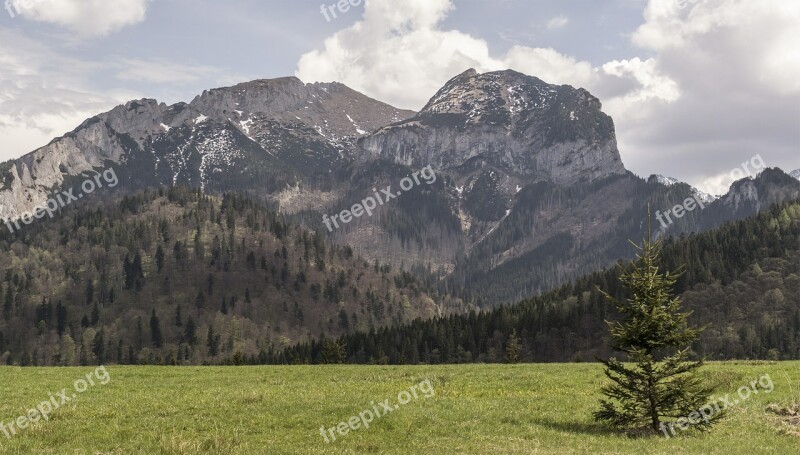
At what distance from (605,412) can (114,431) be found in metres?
22.6

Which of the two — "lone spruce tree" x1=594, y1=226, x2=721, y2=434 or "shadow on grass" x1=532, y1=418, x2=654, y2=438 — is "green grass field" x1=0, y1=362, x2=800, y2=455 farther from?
"lone spruce tree" x1=594, y1=226, x2=721, y2=434

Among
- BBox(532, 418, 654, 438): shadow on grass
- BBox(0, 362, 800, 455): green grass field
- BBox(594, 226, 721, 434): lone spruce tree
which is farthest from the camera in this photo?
BBox(532, 418, 654, 438): shadow on grass

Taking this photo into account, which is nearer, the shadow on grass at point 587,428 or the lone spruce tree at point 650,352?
the lone spruce tree at point 650,352

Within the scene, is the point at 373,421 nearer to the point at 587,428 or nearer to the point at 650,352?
the point at 587,428

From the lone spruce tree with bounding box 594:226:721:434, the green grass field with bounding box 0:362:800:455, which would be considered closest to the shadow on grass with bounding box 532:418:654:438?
the green grass field with bounding box 0:362:800:455

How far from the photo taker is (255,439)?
27078 millimetres

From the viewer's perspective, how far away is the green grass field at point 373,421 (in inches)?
1022

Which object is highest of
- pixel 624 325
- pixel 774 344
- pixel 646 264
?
pixel 646 264

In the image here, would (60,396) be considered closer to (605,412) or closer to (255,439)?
(255,439)

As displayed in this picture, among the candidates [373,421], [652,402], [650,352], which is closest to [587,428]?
[652,402]

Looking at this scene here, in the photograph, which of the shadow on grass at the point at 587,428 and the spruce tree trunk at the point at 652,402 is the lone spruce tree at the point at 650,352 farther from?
the shadow on grass at the point at 587,428

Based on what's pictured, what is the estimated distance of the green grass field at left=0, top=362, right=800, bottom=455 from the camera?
85.1ft

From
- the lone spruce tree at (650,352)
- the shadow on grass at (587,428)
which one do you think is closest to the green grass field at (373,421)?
the shadow on grass at (587,428)

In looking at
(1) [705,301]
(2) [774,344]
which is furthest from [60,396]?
(1) [705,301]
